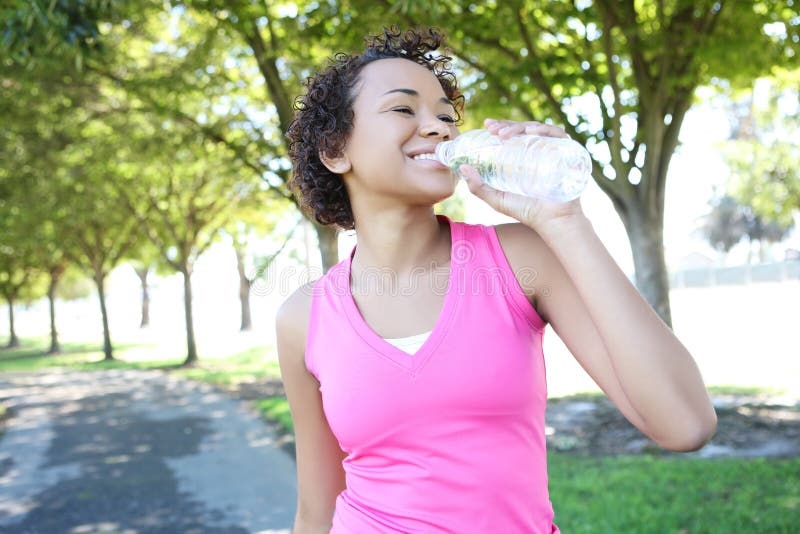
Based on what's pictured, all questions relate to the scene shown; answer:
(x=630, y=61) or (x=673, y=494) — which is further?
(x=630, y=61)

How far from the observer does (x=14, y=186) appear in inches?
608

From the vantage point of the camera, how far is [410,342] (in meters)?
1.66

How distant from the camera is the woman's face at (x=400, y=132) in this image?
67.1 inches

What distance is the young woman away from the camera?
139 cm

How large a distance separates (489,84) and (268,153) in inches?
156

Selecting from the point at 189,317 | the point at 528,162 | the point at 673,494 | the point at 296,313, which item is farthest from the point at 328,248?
the point at 189,317

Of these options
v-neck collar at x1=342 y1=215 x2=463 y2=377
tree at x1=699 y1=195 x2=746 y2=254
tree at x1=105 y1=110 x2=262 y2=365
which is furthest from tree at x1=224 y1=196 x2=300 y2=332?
tree at x1=699 y1=195 x2=746 y2=254

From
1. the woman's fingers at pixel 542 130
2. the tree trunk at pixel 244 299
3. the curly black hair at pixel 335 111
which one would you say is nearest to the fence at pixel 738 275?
the tree trunk at pixel 244 299

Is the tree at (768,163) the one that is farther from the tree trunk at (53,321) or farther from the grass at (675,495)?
the tree trunk at (53,321)

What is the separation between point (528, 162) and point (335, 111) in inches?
23.1

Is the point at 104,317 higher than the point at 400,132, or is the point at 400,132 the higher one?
the point at 400,132

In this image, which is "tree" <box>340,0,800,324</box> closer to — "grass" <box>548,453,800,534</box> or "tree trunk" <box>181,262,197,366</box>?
"grass" <box>548,453,800,534</box>

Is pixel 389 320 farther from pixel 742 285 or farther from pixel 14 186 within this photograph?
pixel 742 285

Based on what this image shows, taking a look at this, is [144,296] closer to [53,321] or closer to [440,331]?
[53,321]
